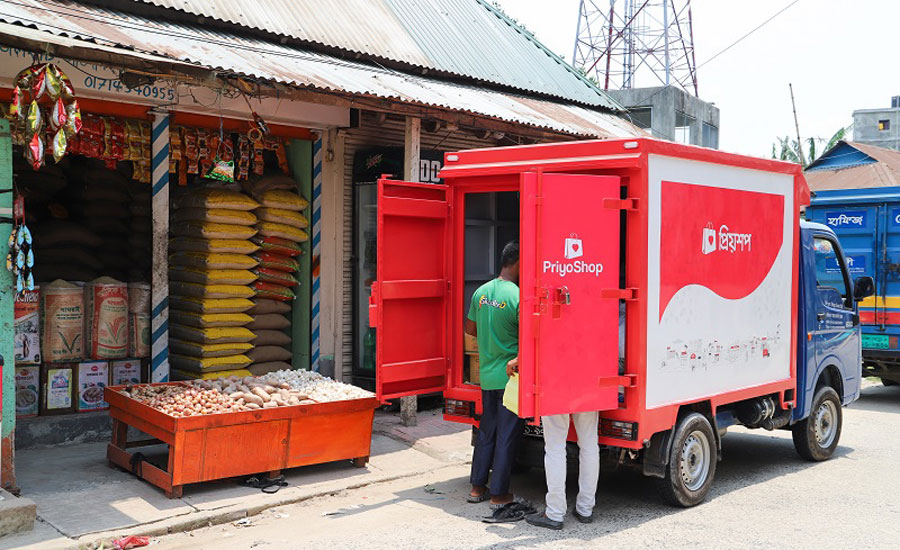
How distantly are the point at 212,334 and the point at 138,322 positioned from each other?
74 centimetres

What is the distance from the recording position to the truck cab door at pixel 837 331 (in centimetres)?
867

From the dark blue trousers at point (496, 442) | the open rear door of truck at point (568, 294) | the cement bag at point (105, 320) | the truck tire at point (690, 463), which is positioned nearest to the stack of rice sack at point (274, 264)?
the cement bag at point (105, 320)

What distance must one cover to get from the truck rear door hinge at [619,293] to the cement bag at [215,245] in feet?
14.9

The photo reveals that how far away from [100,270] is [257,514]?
4.06m

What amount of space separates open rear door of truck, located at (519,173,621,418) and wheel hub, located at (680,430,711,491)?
3.35ft

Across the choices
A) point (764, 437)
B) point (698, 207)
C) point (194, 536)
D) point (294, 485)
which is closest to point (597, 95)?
point (764, 437)

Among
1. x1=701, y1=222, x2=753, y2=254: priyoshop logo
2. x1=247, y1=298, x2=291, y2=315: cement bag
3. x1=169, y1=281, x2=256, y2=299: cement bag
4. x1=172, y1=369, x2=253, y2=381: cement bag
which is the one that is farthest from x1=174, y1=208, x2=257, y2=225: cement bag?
x1=701, y1=222, x2=753, y2=254: priyoshop logo

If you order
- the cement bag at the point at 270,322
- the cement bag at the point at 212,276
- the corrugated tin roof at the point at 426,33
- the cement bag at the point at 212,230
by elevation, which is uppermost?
the corrugated tin roof at the point at 426,33

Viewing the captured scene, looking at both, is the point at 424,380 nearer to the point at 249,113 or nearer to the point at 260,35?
the point at 249,113

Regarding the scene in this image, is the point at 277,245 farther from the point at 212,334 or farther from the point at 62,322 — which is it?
the point at 62,322

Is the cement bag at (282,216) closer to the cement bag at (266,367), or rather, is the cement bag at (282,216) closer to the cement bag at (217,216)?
the cement bag at (217,216)

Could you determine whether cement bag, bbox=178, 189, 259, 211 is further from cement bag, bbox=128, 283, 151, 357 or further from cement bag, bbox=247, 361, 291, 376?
cement bag, bbox=247, 361, 291, 376

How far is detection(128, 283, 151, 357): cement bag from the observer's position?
9039 mm

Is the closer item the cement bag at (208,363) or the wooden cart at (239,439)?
the wooden cart at (239,439)
